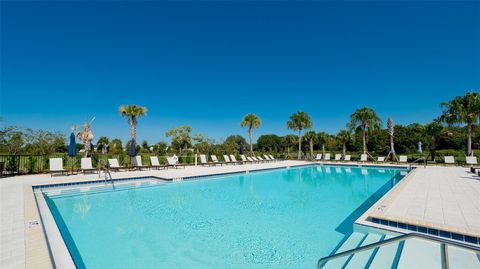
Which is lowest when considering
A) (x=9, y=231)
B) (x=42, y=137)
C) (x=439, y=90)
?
(x=9, y=231)

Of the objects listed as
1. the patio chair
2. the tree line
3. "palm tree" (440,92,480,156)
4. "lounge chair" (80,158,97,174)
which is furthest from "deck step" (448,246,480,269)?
"palm tree" (440,92,480,156)

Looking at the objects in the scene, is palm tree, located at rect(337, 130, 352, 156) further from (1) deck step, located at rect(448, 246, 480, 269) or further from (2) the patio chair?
(1) deck step, located at rect(448, 246, 480, 269)

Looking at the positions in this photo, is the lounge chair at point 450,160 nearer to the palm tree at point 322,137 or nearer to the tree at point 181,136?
the palm tree at point 322,137

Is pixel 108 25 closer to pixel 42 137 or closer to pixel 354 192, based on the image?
pixel 42 137

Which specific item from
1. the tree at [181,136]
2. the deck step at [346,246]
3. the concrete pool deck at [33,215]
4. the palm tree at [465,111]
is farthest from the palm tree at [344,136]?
the deck step at [346,246]

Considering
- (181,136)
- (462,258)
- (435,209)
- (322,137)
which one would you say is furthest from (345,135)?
(462,258)

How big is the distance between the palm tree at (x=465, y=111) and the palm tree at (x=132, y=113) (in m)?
24.2

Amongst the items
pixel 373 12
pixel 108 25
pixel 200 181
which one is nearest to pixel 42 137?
pixel 108 25

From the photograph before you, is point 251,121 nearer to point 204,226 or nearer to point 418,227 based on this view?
point 204,226

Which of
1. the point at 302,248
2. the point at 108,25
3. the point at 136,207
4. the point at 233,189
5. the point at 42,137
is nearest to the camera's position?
the point at 302,248

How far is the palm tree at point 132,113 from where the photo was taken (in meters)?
19.9

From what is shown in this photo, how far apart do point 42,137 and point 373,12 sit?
25.8 m

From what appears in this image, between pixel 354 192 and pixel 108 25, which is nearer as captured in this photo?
pixel 354 192

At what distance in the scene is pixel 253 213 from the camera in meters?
6.06
